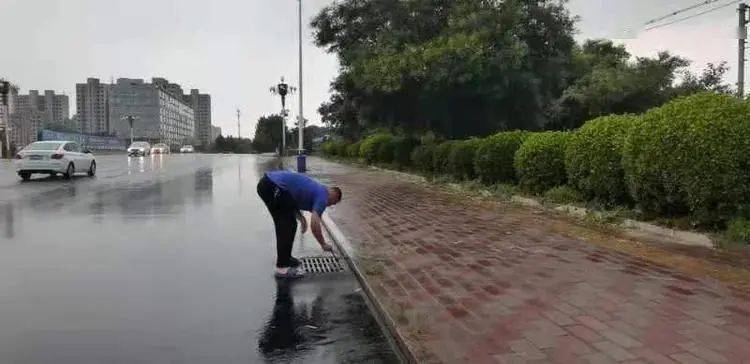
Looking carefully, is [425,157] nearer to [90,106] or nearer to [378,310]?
[378,310]

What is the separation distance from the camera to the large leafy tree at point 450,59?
753 inches

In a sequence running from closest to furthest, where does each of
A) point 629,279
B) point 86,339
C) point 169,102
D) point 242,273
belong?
1. point 86,339
2. point 629,279
3. point 242,273
4. point 169,102

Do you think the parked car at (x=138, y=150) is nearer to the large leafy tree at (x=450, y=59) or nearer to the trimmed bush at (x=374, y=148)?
the trimmed bush at (x=374, y=148)

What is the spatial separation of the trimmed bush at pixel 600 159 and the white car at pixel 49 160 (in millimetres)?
17215

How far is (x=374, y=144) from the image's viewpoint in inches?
1241

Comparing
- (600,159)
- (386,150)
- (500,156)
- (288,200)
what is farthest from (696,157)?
(386,150)

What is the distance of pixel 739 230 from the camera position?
24.4ft

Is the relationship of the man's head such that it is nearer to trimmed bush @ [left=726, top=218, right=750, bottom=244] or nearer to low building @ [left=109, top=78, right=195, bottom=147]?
trimmed bush @ [left=726, top=218, right=750, bottom=244]

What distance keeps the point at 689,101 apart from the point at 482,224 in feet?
11.0

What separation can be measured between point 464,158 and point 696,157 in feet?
29.7

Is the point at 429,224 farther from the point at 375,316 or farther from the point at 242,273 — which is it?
the point at 375,316

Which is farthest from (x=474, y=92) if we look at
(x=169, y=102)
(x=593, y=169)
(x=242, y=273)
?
(x=169, y=102)

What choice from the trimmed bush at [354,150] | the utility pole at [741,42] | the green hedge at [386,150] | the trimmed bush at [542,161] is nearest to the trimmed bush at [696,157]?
the trimmed bush at [542,161]

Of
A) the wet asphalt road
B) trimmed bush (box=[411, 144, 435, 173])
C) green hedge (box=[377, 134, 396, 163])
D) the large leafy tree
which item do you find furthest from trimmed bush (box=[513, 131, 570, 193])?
green hedge (box=[377, 134, 396, 163])
